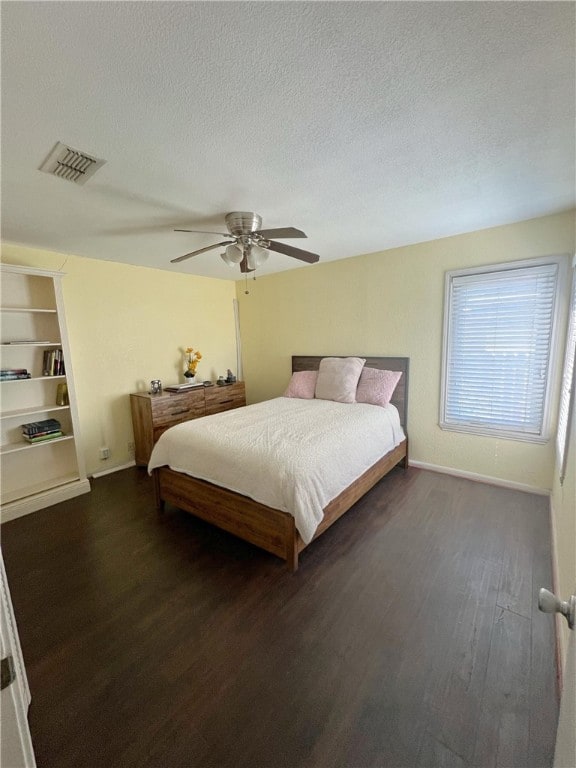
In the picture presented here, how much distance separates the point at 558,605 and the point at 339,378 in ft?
9.18

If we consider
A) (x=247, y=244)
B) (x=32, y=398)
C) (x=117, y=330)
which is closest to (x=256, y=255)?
(x=247, y=244)

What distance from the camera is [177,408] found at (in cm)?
363

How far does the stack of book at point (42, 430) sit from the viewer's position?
2.80m

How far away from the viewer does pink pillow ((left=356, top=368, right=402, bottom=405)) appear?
3.24 metres

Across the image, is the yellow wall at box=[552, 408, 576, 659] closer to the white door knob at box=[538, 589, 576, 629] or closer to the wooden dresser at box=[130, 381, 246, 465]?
the white door knob at box=[538, 589, 576, 629]

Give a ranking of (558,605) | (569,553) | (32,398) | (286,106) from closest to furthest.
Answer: (558,605) → (286,106) → (569,553) → (32,398)

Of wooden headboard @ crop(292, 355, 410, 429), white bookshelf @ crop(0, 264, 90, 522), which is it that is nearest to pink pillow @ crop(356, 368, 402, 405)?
wooden headboard @ crop(292, 355, 410, 429)

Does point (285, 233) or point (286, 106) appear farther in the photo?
point (285, 233)

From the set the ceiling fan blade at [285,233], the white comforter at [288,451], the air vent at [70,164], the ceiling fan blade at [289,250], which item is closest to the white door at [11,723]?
the white comforter at [288,451]

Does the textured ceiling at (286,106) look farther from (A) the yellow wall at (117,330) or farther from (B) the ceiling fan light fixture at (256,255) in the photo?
(A) the yellow wall at (117,330)

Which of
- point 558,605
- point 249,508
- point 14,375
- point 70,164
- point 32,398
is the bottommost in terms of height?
point 249,508

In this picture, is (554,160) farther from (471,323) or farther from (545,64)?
(471,323)

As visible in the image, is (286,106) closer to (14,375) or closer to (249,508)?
(249,508)

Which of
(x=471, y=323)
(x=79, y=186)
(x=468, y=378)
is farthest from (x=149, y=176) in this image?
(x=468, y=378)
